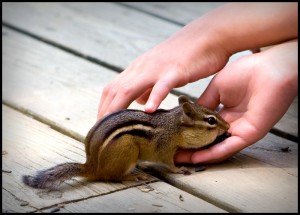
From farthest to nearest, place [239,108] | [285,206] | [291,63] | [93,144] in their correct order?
[239,108]
[291,63]
[93,144]
[285,206]

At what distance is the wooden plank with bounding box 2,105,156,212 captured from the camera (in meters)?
2.13

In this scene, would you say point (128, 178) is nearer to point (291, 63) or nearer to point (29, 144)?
point (29, 144)

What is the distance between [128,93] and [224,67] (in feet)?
1.53

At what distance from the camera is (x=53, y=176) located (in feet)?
7.30

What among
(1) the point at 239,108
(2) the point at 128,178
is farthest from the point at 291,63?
(2) the point at 128,178

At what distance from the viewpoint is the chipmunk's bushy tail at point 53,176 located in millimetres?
2203

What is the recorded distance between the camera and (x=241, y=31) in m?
2.79

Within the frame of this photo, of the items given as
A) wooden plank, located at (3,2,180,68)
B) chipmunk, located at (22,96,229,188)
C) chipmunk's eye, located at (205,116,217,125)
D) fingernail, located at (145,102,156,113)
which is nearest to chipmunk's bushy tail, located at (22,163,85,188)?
chipmunk, located at (22,96,229,188)

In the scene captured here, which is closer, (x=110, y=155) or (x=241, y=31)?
(x=110, y=155)

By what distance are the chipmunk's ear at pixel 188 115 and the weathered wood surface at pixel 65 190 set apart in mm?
319

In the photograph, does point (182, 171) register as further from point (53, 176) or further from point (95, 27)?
point (95, 27)

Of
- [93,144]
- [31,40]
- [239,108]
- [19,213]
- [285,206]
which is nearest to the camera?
[19,213]

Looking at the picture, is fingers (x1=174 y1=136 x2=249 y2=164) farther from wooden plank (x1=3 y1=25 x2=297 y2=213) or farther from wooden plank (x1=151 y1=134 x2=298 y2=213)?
wooden plank (x1=3 y1=25 x2=297 y2=213)

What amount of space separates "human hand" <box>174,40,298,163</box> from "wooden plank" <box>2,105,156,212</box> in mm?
328
